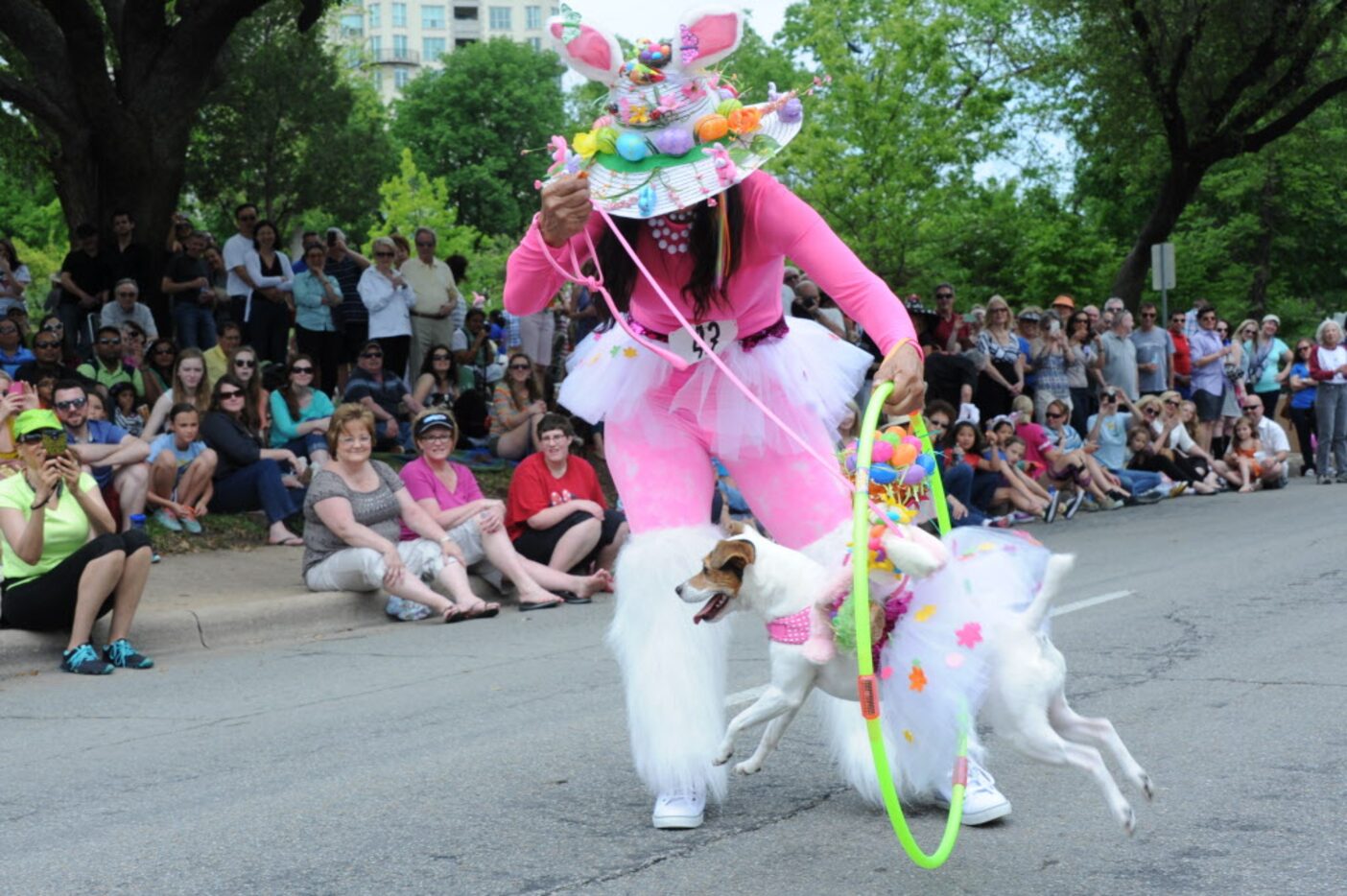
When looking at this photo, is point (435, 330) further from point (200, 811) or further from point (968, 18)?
point (968, 18)

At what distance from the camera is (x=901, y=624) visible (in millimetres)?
4227

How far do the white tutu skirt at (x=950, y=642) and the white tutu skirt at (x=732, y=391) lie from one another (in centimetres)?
75

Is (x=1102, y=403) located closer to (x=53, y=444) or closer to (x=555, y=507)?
(x=555, y=507)

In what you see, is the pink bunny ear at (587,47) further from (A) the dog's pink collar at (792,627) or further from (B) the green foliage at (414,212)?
(B) the green foliage at (414,212)

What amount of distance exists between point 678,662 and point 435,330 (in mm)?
12826

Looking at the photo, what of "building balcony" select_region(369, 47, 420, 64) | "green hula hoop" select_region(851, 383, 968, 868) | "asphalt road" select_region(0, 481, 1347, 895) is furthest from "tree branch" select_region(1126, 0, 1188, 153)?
"building balcony" select_region(369, 47, 420, 64)

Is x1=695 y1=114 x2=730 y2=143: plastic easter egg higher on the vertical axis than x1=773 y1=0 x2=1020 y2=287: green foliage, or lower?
lower

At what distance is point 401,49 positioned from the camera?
123750mm

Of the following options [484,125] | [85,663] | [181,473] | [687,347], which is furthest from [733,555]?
[484,125]

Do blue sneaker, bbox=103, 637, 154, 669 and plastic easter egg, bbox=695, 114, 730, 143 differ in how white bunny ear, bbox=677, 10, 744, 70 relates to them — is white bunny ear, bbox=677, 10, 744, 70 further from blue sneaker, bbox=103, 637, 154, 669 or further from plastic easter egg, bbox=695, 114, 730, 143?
blue sneaker, bbox=103, 637, 154, 669

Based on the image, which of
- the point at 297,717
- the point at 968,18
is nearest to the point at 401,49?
the point at 968,18

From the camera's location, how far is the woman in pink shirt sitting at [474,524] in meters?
11.6

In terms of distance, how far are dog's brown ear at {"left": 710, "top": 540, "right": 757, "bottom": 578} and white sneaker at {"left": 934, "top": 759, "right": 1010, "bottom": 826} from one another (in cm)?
94

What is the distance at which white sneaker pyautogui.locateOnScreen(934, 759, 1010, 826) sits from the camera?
15.6 ft
